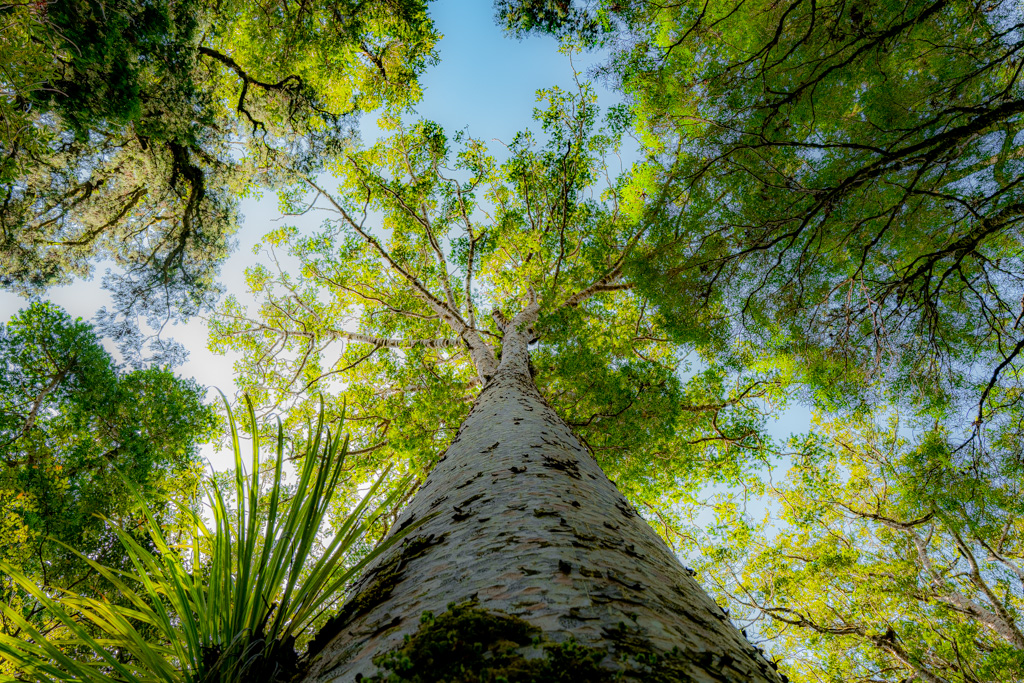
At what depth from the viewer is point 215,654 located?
40.5 inches

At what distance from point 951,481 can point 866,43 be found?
14.9ft

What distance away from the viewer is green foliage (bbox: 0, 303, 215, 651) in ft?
20.9

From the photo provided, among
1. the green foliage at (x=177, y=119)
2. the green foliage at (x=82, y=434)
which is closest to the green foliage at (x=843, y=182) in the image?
the green foliage at (x=177, y=119)

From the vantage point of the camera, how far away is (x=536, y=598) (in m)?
0.87

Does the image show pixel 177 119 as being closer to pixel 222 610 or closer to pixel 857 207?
pixel 222 610

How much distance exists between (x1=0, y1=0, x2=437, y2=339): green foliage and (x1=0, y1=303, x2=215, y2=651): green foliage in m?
1.14

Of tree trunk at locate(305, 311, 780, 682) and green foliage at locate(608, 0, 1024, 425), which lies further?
green foliage at locate(608, 0, 1024, 425)

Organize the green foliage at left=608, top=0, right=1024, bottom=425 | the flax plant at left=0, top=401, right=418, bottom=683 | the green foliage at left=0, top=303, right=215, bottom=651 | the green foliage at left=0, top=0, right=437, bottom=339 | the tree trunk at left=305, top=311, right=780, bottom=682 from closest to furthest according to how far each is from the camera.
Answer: the tree trunk at left=305, top=311, right=780, bottom=682
the flax plant at left=0, top=401, right=418, bottom=683
the green foliage at left=608, top=0, right=1024, bottom=425
the green foliage at left=0, top=0, right=437, bottom=339
the green foliage at left=0, top=303, right=215, bottom=651

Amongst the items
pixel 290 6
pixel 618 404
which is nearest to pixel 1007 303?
pixel 618 404

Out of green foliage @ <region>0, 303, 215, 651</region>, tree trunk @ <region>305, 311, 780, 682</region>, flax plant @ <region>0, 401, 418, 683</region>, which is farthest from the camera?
green foliage @ <region>0, 303, 215, 651</region>

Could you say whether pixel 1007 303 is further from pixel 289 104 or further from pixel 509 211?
pixel 289 104

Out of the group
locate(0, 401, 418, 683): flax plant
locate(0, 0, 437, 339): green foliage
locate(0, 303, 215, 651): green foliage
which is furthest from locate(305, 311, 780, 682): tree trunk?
locate(0, 303, 215, 651): green foliage

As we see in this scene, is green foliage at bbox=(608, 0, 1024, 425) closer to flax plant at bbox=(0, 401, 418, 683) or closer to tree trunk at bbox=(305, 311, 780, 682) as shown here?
tree trunk at bbox=(305, 311, 780, 682)

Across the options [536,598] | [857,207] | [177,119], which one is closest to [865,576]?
[857,207]
